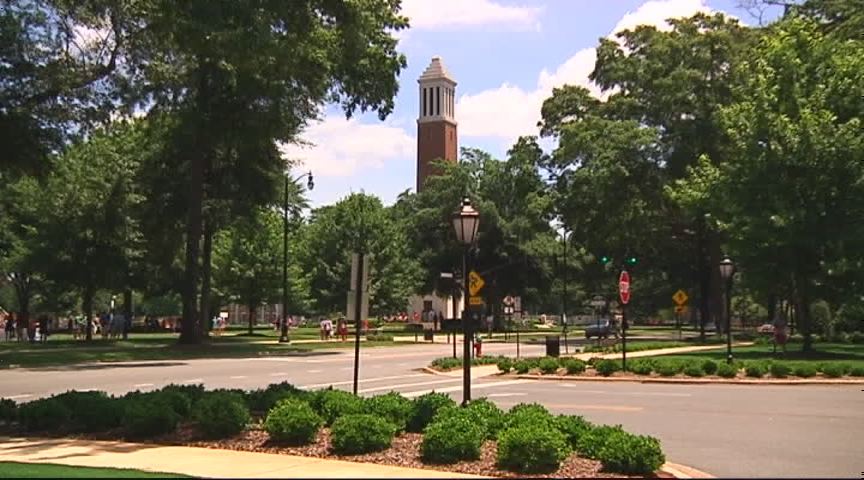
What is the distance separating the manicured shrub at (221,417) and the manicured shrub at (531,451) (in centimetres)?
412

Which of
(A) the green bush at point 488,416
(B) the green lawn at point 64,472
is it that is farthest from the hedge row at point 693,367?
(B) the green lawn at point 64,472

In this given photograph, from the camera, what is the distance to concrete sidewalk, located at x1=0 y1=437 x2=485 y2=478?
957cm

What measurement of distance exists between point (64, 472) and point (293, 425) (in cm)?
296

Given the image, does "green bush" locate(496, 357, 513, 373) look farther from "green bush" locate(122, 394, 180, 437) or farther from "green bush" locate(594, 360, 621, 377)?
"green bush" locate(122, 394, 180, 437)

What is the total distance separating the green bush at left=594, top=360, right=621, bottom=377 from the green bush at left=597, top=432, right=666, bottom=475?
16.4 meters

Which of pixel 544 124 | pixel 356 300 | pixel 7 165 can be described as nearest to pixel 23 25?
pixel 7 165

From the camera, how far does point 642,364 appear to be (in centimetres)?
2642

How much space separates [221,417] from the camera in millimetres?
12312

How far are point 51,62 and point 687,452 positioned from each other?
2084 cm

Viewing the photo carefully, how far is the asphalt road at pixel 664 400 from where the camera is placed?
11.4m

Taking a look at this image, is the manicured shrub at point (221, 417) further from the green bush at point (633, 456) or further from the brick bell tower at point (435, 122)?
the brick bell tower at point (435, 122)

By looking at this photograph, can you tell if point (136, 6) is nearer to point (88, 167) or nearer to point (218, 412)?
point (218, 412)

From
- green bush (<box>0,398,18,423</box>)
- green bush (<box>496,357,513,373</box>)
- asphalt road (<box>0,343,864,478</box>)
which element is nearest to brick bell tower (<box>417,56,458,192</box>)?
asphalt road (<box>0,343,864,478</box>)

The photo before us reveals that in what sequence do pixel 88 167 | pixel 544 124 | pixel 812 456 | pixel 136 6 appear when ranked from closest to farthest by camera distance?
pixel 812 456 < pixel 136 6 < pixel 88 167 < pixel 544 124
